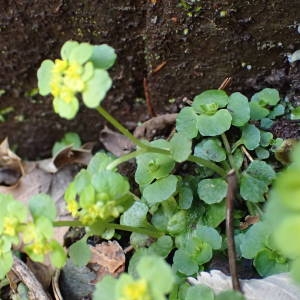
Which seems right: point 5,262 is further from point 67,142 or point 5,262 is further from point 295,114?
point 295,114

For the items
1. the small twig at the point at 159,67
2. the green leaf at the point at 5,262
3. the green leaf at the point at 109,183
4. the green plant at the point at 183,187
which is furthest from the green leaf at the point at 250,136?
the green leaf at the point at 5,262

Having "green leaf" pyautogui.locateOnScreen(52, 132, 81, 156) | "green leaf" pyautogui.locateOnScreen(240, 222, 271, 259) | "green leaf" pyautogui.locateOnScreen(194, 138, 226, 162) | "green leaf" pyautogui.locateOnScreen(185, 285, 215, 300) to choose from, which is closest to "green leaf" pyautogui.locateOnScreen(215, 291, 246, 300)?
"green leaf" pyautogui.locateOnScreen(185, 285, 215, 300)

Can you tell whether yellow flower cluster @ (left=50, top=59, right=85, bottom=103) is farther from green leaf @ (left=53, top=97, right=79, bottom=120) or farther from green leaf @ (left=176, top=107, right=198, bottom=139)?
green leaf @ (left=176, top=107, right=198, bottom=139)

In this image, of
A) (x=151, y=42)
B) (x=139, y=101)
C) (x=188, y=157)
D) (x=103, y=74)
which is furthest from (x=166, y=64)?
(x=103, y=74)

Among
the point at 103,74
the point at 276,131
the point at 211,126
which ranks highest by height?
the point at 103,74

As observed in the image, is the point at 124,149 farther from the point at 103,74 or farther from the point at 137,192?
the point at 103,74

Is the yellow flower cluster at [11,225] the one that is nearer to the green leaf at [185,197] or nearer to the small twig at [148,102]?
the green leaf at [185,197]

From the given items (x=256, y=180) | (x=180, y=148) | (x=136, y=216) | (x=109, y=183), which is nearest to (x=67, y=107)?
(x=109, y=183)
